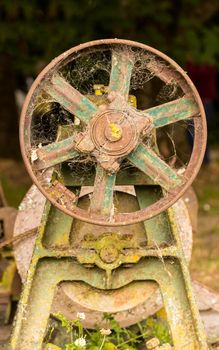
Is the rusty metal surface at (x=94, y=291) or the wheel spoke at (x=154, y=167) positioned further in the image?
the rusty metal surface at (x=94, y=291)

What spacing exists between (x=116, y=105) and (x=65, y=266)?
1.08m

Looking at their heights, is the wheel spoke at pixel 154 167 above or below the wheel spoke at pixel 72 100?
below

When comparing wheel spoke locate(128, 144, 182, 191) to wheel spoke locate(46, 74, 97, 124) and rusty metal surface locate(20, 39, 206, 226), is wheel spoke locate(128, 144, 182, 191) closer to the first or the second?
rusty metal surface locate(20, 39, 206, 226)

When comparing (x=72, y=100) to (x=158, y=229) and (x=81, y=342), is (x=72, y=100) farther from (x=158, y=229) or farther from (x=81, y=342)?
(x=81, y=342)

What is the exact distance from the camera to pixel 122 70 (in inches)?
237

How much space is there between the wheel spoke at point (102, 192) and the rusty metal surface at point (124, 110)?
0.12 feet

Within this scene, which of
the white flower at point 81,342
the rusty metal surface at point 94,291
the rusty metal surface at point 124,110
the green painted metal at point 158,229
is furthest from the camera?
the rusty metal surface at point 94,291

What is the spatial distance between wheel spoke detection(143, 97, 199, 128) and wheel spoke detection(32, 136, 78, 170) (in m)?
0.47

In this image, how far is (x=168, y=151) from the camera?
49.5 feet

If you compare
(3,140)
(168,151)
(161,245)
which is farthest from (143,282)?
(3,140)

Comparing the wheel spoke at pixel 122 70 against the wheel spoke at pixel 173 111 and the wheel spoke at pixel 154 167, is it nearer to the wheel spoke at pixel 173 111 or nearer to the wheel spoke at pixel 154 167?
the wheel spoke at pixel 173 111

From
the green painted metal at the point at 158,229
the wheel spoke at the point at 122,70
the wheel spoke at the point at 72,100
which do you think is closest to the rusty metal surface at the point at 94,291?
the green painted metal at the point at 158,229

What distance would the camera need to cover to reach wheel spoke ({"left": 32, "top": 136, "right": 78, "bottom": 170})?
601 cm

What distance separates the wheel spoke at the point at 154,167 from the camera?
5.99m
